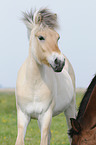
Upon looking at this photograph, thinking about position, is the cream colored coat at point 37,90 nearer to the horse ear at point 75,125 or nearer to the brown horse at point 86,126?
the brown horse at point 86,126

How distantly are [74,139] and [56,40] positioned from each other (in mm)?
1737

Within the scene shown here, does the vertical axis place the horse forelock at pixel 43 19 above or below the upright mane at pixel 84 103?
above

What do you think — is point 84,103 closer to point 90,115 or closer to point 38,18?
point 90,115

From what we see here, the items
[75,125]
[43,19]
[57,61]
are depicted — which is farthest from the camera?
[43,19]

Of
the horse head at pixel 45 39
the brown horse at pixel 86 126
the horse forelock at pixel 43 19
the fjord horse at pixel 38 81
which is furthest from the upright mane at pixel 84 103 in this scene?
the horse forelock at pixel 43 19

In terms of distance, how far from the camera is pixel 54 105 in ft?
16.4

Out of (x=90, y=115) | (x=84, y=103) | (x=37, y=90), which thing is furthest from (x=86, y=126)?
(x=37, y=90)

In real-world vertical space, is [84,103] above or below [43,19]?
below

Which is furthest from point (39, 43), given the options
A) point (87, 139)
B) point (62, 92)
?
point (87, 139)

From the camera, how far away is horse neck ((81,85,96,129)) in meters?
3.48

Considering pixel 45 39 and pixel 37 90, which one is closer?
pixel 45 39

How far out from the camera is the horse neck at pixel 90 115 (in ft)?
11.4

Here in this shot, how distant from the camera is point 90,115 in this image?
11.5 ft

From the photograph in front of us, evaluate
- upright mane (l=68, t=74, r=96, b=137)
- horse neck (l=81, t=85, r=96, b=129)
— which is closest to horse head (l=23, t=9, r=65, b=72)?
upright mane (l=68, t=74, r=96, b=137)
